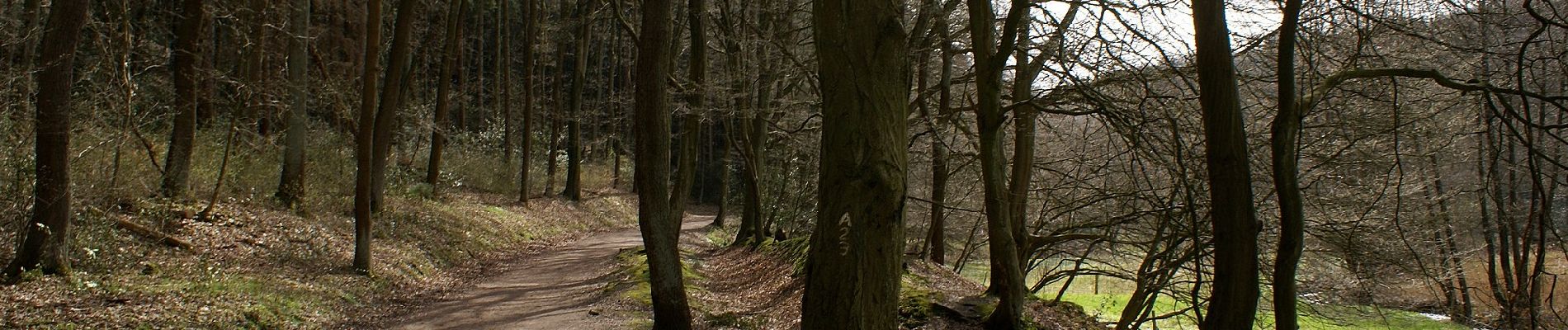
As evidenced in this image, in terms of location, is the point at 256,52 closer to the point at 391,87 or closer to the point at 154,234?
the point at 391,87

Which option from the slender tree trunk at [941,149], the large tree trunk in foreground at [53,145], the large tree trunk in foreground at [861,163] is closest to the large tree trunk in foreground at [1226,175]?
the large tree trunk in foreground at [861,163]

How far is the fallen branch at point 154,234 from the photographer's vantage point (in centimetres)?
976

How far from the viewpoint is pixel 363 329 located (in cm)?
950

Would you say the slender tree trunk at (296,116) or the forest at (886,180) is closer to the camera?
the forest at (886,180)

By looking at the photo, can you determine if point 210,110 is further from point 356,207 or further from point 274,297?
point 274,297

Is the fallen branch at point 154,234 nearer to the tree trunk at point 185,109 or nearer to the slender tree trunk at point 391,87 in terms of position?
the tree trunk at point 185,109

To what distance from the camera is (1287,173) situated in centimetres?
563

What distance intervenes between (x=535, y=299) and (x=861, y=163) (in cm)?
787

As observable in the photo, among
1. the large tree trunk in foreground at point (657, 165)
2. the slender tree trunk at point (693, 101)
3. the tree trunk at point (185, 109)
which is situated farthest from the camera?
the tree trunk at point (185, 109)

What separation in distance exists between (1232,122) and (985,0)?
121 inches

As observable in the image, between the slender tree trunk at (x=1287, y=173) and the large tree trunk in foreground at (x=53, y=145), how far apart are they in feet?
31.1

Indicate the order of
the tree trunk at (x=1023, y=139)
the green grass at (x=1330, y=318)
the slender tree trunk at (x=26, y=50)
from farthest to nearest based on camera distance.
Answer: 1. the slender tree trunk at (x=26, y=50)
2. the green grass at (x=1330, y=318)
3. the tree trunk at (x=1023, y=139)

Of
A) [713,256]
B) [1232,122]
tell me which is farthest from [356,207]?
[1232,122]

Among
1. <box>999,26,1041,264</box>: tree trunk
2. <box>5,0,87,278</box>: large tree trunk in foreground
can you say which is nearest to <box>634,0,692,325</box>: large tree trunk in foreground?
<box>999,26,1041,264</box>: tree trunk
